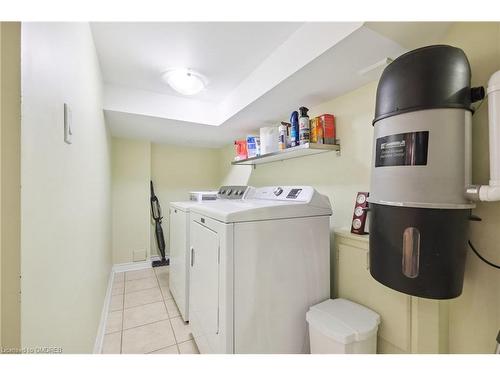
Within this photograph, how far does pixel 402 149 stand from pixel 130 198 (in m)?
3.56

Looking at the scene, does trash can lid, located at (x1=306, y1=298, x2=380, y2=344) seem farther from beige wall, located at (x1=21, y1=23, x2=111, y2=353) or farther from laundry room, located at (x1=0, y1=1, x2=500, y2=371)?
beige wall, located at (x1=21, y1=23, x2=111, y2=353)

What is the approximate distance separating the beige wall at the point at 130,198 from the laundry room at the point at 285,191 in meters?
1.06

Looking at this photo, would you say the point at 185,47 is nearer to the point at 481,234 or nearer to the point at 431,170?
the point at 431,170

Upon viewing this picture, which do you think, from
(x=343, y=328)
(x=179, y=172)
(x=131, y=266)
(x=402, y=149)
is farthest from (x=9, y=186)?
(x=179, y=172)

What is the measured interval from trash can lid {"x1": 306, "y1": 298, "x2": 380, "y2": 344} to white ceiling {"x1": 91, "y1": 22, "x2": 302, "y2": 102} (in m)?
1.83

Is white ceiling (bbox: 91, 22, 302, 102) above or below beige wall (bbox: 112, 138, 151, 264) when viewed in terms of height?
above

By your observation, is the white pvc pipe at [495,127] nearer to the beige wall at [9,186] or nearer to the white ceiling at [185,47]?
the white ceiling at [185,47]

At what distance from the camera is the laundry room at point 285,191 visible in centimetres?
66

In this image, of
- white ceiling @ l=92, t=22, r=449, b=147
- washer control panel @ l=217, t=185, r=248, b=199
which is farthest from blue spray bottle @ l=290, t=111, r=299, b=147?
washer control panel @ l=217, t=185, r=248, b=199

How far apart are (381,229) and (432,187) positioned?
0.26 m

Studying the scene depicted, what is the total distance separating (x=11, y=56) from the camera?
51 cm

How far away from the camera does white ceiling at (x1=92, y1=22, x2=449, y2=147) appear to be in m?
1.16

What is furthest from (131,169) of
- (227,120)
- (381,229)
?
(381,229)
